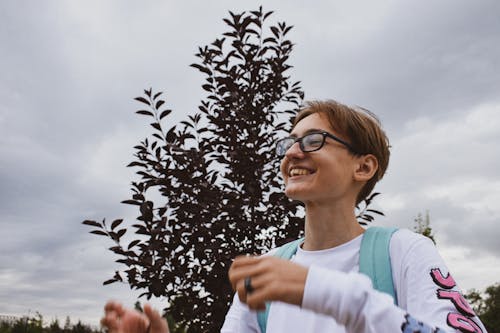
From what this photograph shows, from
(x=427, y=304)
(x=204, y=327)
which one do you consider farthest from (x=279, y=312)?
(x=204, y=327)

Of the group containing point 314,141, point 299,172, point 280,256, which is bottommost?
point 280,256

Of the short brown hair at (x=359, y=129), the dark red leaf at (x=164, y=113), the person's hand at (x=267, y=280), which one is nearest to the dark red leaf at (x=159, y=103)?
the dark red leaf at (x=164, y=113)

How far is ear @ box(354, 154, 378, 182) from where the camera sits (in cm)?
259

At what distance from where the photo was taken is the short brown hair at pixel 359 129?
8.56 feet

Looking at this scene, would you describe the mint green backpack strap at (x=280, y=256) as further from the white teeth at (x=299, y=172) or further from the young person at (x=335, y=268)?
the white teeth at (x=299, y=172)

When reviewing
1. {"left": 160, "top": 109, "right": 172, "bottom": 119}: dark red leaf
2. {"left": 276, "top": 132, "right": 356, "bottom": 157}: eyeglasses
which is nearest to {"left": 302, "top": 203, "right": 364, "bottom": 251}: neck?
{"left": 276, "top": 132, "right": 356, "bottom": 157}: eyeglasses

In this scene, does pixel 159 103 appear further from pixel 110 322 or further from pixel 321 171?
pixel 110 322

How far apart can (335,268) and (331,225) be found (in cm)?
21

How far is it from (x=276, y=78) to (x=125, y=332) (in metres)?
4.03

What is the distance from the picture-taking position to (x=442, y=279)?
206cm

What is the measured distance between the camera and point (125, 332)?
187 cm

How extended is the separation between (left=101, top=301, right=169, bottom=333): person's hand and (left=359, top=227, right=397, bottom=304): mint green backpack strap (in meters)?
0.87

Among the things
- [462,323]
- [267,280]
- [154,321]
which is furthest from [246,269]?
[462,323]

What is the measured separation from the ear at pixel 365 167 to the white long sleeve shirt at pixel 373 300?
32 centimetres
